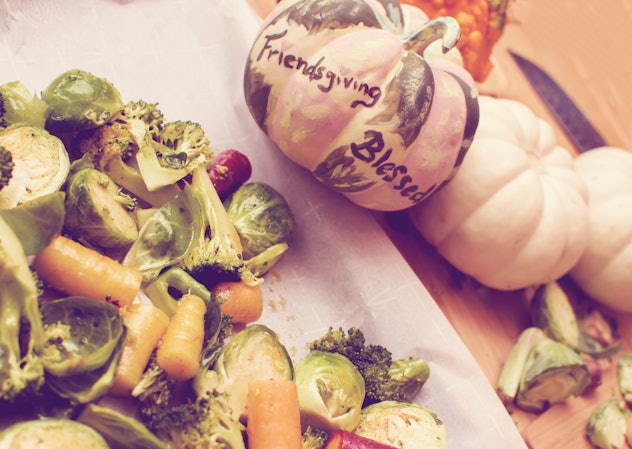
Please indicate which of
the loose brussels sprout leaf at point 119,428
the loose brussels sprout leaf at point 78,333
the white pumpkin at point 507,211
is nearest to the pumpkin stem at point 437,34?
the white pumpkin at point 507,211

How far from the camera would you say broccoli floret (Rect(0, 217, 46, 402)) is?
3.85 ft

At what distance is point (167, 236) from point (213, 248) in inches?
4.6

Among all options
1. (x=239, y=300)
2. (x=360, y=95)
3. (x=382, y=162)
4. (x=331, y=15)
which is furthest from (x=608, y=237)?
(x=239, y=300)

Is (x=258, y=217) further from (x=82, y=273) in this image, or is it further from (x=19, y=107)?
(x=19, y=107)

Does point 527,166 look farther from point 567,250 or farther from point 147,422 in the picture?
point 147,422

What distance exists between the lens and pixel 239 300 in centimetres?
160

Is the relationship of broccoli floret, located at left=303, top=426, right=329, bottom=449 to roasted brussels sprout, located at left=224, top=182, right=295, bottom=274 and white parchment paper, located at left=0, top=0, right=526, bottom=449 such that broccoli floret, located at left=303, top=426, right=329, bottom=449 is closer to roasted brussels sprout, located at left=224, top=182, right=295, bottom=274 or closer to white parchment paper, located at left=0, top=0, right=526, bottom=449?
white parchment paper, located at left=0, top=0, right=526, bottom=449

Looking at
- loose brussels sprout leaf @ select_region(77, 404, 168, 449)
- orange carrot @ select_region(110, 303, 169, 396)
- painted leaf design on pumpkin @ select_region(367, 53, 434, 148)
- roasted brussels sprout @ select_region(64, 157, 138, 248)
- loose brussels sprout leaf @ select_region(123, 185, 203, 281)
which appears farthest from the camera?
painted leaf design on pumpkin @ select_region(367, 53, 434, 148)

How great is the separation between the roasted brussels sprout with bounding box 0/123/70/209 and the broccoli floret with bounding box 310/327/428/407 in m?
0.77

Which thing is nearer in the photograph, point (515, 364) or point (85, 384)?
point (85, 384)

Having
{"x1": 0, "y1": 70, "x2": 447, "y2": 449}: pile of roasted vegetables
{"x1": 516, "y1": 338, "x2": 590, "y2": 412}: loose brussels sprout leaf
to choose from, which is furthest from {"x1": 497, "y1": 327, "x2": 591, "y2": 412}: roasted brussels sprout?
{"x1": 0, "y1": 70, "x2": 447, "y2": 449}: pile of roasted vegetables

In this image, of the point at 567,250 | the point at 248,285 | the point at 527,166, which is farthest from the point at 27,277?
the point at 567,250

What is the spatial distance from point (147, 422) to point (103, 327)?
0.23 m

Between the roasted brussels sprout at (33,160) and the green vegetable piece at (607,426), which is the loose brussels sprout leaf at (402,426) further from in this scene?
the roasted brussels sprout at (33,160)
